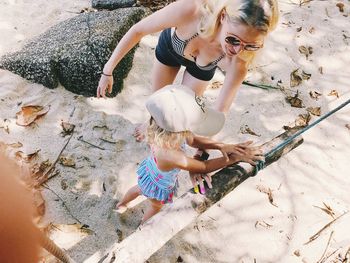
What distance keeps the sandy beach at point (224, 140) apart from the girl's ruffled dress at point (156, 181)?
423 millimetres

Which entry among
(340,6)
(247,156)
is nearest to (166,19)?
(247,156)

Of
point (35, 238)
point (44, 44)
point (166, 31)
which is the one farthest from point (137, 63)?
point (35, 238)

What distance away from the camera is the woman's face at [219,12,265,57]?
1745 millimetres

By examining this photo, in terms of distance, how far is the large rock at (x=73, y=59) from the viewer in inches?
123

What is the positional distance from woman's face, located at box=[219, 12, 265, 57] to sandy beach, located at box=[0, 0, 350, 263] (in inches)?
48.0

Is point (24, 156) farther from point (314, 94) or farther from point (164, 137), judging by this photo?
point (314, 94)

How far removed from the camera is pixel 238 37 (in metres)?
1.78

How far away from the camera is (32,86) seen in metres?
3.21

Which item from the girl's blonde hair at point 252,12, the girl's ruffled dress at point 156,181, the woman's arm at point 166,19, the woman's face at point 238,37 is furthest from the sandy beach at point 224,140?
the girl's blonde hair at point 252,12

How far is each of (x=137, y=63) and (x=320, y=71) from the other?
176cm

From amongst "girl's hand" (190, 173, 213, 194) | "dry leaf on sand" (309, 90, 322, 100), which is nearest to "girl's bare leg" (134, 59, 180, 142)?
"girl's hand" (190, 173, 213, 194)

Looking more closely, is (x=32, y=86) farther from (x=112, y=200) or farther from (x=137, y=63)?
(x=112, y=200)

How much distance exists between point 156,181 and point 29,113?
1.41 meters

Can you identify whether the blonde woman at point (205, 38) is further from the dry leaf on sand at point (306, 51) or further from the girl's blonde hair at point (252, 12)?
the dry leaf on sand at point (306, 51)
